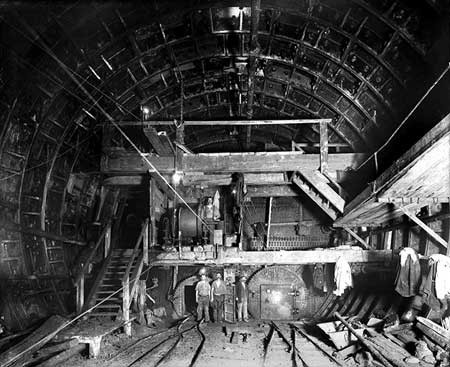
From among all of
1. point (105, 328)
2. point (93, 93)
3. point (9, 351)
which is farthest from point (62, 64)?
point (105, 328)

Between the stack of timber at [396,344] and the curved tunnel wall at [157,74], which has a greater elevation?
the curved tunnel wall at [157,74]

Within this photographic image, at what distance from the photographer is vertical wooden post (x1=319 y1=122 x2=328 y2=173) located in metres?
8.17

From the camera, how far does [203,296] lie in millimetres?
12578

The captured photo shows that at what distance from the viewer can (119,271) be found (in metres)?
11.5

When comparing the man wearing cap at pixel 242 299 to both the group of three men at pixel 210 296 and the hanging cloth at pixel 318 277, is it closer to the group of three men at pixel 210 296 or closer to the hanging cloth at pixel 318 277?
the group of three men at pixel 210 296

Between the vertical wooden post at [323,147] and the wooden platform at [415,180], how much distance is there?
1138mm

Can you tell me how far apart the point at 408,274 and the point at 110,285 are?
8.18 meters

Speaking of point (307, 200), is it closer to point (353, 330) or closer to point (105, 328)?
point (353, 330)

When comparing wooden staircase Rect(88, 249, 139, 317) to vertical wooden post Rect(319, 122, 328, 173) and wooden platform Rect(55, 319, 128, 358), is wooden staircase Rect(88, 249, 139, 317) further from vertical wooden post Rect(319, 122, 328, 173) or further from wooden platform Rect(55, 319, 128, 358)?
vertical wooden post Rect(319, 122, 328, 173)

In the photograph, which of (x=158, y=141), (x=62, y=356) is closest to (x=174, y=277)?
(x=62, y=356)

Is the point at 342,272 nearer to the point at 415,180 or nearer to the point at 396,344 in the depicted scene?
the point at 396,344

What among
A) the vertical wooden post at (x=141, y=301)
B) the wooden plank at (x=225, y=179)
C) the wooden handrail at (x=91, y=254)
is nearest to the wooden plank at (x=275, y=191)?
the wooden plank at (x=225, y=179)

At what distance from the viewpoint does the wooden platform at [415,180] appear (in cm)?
388

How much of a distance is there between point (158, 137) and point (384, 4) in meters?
5.26
